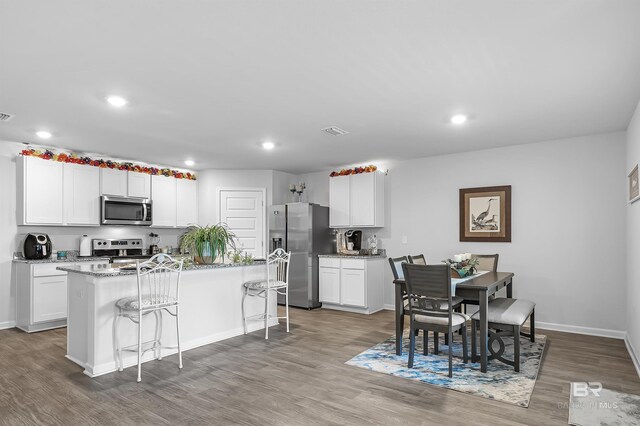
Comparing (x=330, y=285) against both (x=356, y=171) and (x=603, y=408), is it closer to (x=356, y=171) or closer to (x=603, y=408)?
(x=356, y=171)

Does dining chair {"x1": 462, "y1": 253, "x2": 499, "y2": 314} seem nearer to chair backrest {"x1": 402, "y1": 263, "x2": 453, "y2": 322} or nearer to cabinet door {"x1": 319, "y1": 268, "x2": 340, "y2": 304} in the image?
chair backrest {"x1": 402, "y1": 263, "x2": 453, "y2": 322}

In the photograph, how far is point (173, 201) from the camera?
688 cm

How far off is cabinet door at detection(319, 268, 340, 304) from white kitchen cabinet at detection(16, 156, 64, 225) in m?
3.97

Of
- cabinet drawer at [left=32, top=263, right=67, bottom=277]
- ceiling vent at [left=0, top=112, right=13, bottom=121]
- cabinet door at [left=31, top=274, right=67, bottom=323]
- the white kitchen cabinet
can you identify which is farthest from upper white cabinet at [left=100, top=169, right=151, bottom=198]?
ceiling vent at [left=0, top=112, right=13, bottom=121]

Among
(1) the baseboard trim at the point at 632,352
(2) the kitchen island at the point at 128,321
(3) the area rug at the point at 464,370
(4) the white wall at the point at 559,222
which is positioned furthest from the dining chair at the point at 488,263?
(2) the kitchen island at the point at 128,321

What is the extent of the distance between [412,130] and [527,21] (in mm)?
2344

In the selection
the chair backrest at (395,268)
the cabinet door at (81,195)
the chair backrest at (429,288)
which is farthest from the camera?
the cabinet door at (81,195)

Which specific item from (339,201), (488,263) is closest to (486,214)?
(488,263)

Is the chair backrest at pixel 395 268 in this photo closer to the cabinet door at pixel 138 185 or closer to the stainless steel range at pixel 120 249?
the stainless steel range at pixel 120 249

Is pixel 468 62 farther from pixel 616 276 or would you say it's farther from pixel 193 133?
pixel 616 276

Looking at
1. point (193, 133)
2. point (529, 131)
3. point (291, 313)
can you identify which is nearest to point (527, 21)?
point (529, 131)

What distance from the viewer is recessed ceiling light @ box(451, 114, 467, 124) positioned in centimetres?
401

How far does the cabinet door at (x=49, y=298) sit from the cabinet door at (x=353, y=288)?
395cm

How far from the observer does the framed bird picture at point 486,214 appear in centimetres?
538
